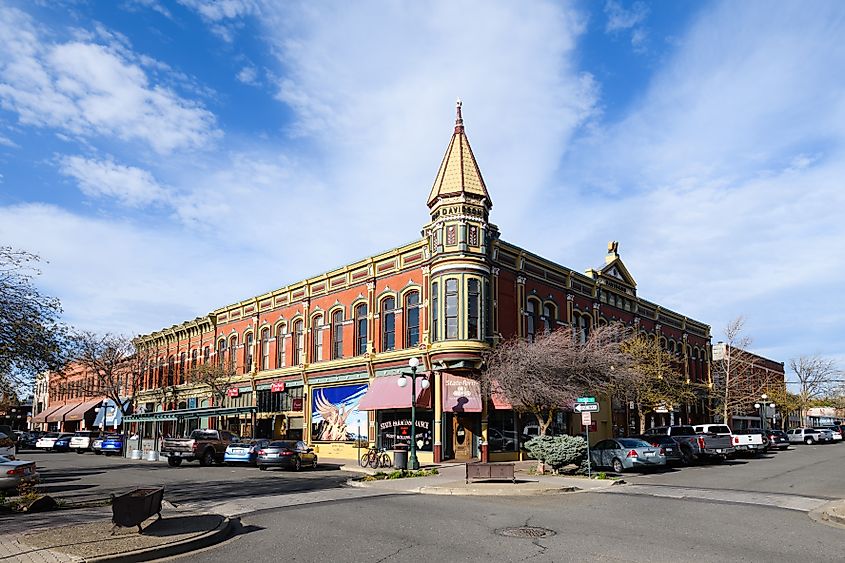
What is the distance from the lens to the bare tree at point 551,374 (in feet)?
85.1

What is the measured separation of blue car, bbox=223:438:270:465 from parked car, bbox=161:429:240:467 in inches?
51.7

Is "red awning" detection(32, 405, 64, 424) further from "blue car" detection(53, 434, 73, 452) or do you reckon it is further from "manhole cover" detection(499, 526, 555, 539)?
"manhole cover" detection(499, 526, 555, 539)

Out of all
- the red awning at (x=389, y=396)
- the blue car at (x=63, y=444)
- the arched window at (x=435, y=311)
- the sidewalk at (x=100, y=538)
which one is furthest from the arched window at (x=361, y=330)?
the blue car at (x=63, y=444)

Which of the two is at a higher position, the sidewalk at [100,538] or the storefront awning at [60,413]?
the sidewalk at [100,538]

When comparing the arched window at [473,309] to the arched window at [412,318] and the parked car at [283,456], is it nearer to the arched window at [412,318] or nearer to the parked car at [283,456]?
the arched window at [412,318]

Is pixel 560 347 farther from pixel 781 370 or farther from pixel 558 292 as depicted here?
pixel 781 370

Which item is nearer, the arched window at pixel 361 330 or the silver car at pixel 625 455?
the silver car at pixel 625 455

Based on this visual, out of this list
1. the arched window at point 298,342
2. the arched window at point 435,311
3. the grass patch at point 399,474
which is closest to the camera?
the grass patch at point 399,474

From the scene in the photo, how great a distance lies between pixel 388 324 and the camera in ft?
116

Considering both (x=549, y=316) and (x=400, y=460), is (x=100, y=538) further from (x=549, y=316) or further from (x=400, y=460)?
(x=549, y=316)

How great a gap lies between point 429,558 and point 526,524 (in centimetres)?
365

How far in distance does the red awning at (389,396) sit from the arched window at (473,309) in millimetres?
3275

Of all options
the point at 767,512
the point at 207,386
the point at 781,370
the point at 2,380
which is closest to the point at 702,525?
the point at 767,512

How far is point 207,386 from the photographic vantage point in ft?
164
